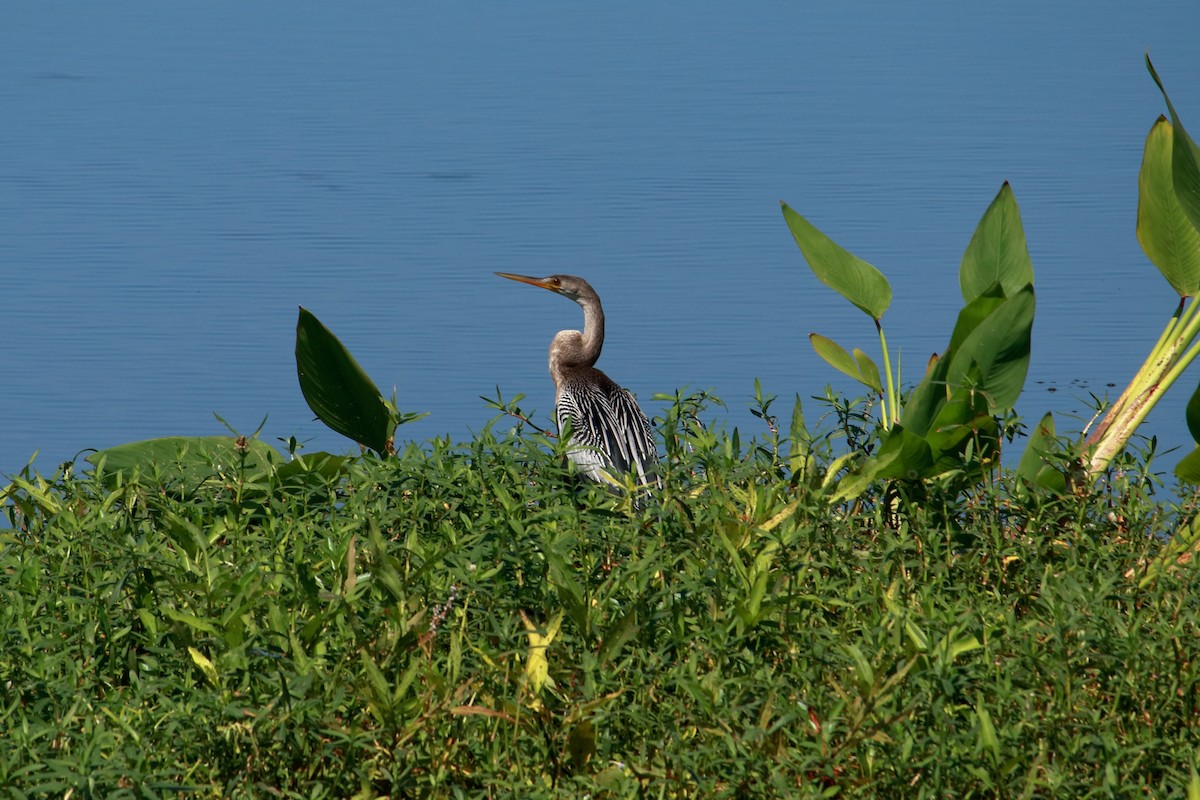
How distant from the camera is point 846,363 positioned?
338cm

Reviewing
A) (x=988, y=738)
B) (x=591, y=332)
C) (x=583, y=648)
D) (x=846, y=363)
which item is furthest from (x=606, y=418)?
(x=988, y=738)

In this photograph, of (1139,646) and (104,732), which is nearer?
(104,732)

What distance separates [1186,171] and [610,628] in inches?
75.5

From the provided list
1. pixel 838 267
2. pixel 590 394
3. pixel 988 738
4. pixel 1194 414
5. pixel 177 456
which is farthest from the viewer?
pixel 590 394

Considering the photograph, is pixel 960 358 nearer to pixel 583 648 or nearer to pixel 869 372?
pixel 869 372

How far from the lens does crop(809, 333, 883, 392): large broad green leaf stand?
3.33m

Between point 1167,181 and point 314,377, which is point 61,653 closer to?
point 314,377

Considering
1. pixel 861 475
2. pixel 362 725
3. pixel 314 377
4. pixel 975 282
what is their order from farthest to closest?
pixel 975 282 < pixel 314 377 < pixel 861 475 < pixel 362 725

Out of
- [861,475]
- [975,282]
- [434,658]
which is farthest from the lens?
[975,282]

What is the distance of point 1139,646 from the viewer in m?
1.87

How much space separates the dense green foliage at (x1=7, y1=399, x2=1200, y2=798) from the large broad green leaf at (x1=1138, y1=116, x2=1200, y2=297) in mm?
1025

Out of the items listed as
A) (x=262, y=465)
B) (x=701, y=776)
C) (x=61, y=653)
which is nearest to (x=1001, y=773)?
(x=701, y=776)

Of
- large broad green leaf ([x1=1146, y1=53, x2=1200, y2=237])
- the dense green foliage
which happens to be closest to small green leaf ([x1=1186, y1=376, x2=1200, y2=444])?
large broad green leaf ([x1=1146, y1=53, x2=1200, y2=237])

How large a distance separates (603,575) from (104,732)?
0.92 metres
